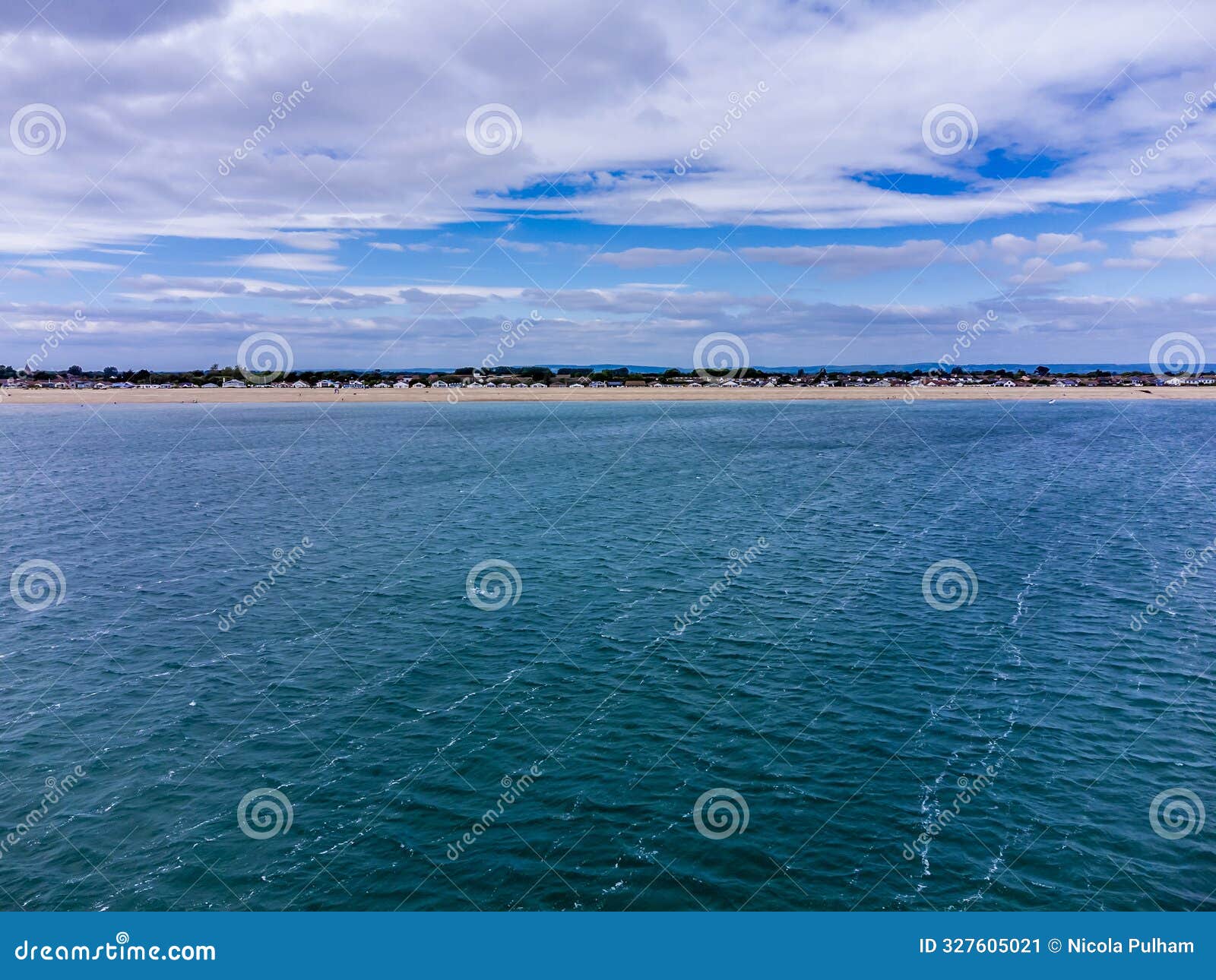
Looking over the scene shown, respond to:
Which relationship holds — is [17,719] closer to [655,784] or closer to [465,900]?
[465,900]

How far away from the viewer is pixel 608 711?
25141 mm

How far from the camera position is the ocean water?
682 inches

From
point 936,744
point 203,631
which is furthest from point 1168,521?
point 203,631

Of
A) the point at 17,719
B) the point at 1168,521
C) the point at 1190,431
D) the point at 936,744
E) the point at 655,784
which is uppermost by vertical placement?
the point at 1190,431

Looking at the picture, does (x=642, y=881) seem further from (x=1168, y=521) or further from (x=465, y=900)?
(x=1168, y=521)

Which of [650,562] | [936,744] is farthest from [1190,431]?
[936,744]

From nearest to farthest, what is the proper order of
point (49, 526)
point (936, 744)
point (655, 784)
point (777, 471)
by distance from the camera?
point (655, 784)
point (936, 744)
point (49, 526)
point (777, 471)

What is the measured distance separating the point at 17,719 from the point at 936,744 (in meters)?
32.0

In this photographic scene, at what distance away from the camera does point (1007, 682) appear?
27.0 meters

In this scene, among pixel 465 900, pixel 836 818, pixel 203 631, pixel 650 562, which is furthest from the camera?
pixel 650 562

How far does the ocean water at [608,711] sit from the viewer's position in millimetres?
17328

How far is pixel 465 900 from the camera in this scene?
16375 millimetres

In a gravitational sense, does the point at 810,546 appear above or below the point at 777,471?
below

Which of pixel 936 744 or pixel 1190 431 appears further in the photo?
pixel 1190 431
